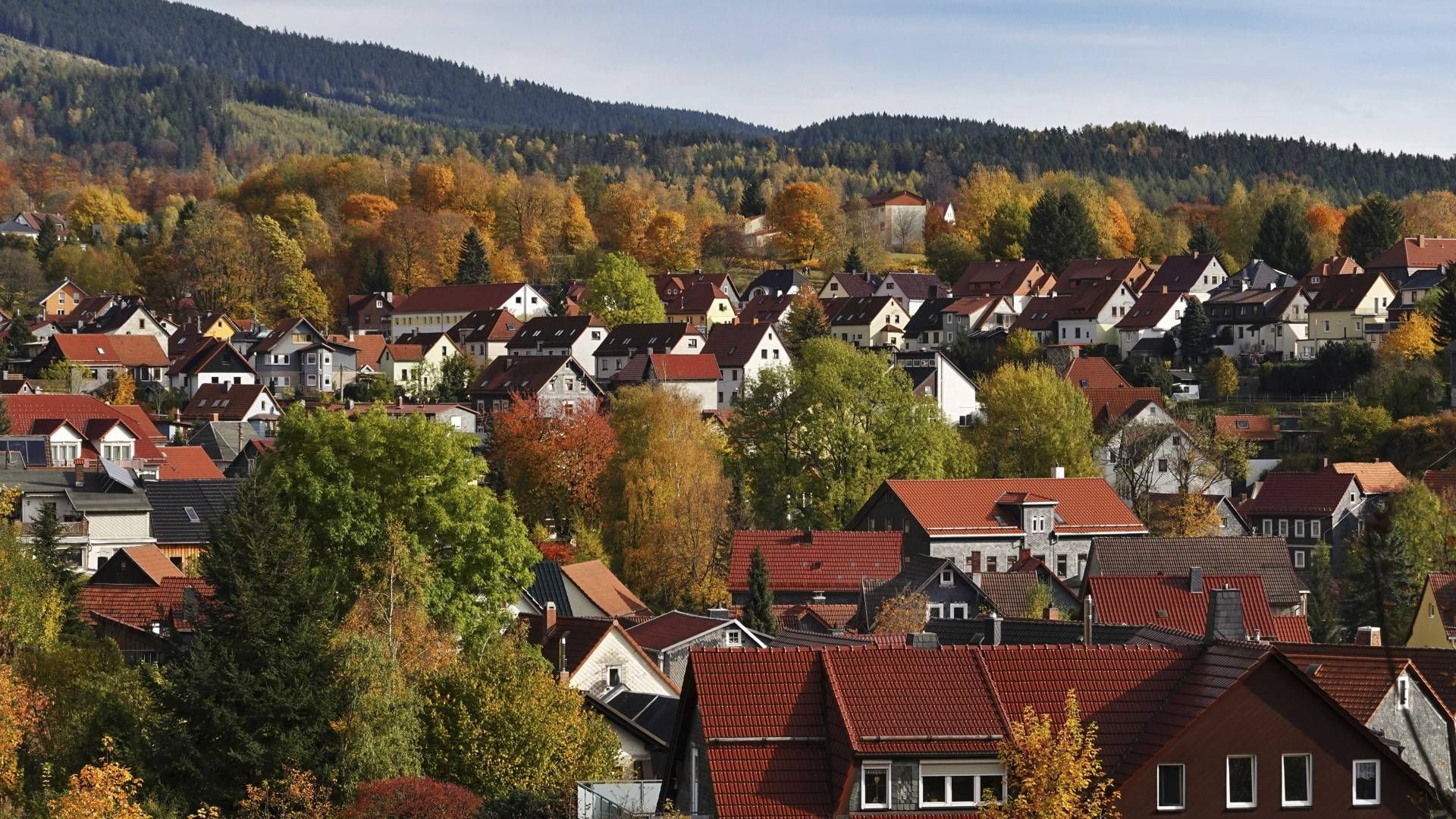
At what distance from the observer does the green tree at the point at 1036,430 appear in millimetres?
71312

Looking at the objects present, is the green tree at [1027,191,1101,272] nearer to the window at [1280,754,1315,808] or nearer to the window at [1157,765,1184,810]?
the window at [1280,754,1315,808]

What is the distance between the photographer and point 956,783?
19266 mm

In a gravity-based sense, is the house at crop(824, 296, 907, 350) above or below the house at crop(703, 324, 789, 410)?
above

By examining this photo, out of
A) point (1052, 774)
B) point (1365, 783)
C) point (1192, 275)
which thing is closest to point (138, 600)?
point (1052, 774)

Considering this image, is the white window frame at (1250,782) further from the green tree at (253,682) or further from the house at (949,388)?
the house at (949,388)

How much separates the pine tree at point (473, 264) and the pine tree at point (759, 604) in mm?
80906

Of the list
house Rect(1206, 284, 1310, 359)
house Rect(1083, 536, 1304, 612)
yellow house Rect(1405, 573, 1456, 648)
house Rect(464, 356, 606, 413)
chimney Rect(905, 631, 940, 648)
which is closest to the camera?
chimney Rect(905, 631, 940, 648)

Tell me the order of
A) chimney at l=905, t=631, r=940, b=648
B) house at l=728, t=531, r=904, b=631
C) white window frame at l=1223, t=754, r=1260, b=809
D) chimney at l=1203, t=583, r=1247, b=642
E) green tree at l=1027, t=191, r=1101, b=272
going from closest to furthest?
white window frame at l=1223, t=754, r=1260, b=809, chimney at l=1203, t=583, r=1247, b=642, chimney at l=905, t=631, r=940, b=648, house at l=728, t=531, r=904, b=631, green tree at l=1027, t=191, r=1101, b=272

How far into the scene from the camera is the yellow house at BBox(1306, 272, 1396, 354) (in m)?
95.1

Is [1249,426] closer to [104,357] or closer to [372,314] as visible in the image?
[104,357]

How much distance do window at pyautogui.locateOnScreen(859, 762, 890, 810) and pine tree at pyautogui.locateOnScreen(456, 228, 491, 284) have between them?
11009 centimetres

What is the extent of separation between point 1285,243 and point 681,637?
293 ft

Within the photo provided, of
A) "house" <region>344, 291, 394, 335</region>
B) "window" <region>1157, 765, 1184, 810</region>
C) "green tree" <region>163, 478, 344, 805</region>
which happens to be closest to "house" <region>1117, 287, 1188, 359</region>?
"house" <region>344, 291, 394, 335</region>

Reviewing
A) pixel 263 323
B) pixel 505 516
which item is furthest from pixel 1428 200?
pixel 505 516
